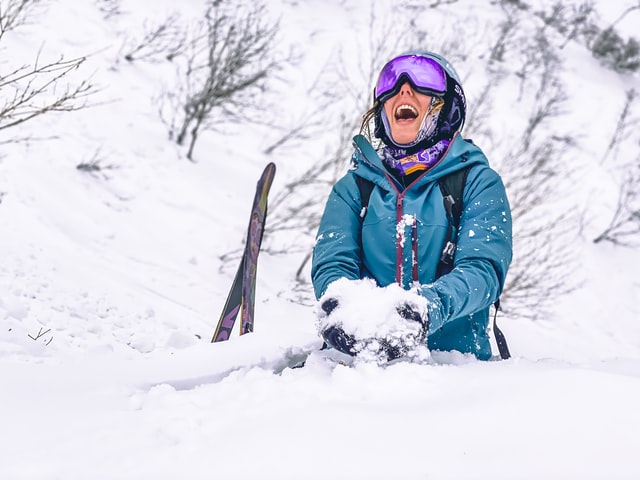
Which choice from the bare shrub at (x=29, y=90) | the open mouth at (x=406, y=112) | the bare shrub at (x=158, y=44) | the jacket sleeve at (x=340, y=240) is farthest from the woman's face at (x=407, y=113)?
the bare shrub at (x=158, y=44)

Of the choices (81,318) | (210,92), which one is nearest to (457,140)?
(81,318)

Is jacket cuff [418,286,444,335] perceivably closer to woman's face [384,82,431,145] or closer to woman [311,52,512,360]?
woman [311,52,512,360]

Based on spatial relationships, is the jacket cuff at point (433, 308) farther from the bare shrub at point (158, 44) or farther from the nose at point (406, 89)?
the bare shrub at point (158, 44)

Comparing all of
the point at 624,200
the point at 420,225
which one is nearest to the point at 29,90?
the point at 420,225

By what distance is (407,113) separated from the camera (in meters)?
2.09

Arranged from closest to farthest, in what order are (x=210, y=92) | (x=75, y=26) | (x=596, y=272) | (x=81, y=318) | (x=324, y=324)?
(x=324, y=324) < (x=81, y=318) < (x=210, y=92) < (x=75, y=26) < (x=596, y=272)

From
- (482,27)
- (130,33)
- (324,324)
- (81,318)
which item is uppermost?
(482,27)

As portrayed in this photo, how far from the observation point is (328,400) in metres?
1.18

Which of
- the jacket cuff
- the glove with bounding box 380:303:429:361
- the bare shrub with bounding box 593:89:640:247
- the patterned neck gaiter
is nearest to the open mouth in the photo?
the patterned neck gaiter

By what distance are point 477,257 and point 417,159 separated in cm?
53

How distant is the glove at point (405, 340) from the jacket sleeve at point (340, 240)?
0.43 meters

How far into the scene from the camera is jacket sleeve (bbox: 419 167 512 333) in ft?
4.99

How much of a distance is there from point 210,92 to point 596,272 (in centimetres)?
1318

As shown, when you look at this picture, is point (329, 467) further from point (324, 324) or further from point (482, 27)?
point (482, 27)
